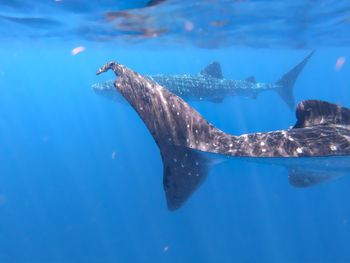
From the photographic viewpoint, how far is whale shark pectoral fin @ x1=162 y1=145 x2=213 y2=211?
3.58 meters

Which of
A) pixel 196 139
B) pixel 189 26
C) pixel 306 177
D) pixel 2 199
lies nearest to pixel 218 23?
pixel 189 26

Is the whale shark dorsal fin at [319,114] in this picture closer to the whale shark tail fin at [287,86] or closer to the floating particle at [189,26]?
the whale shark tail fin at [287,86]

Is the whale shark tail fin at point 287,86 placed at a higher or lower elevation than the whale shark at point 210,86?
lower

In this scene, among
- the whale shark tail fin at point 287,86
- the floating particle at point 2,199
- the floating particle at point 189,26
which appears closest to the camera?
the whale shark tail fin at point 287,86

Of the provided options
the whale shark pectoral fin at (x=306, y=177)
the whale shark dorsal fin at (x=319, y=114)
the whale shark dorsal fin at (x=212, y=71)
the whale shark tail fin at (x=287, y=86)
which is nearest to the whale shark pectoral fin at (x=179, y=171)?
the whale shark dorsal fin at (x=319, y=114)

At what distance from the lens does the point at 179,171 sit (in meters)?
3.65

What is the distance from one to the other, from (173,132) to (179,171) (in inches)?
26.3

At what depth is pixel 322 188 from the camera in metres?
21.8

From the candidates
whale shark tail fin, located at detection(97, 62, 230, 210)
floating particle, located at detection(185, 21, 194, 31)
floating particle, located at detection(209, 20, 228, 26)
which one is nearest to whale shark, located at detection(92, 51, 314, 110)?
floating particle, located at detection(209, 20, 228, 26)

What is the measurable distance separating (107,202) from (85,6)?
16.0 meters

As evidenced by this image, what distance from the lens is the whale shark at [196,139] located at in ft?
10.3

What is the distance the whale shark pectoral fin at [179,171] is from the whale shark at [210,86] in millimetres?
10751

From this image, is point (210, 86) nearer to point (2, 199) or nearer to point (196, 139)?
point (196, 139)

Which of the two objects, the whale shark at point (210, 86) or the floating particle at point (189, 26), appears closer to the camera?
the whale shark at point (210, 86)
